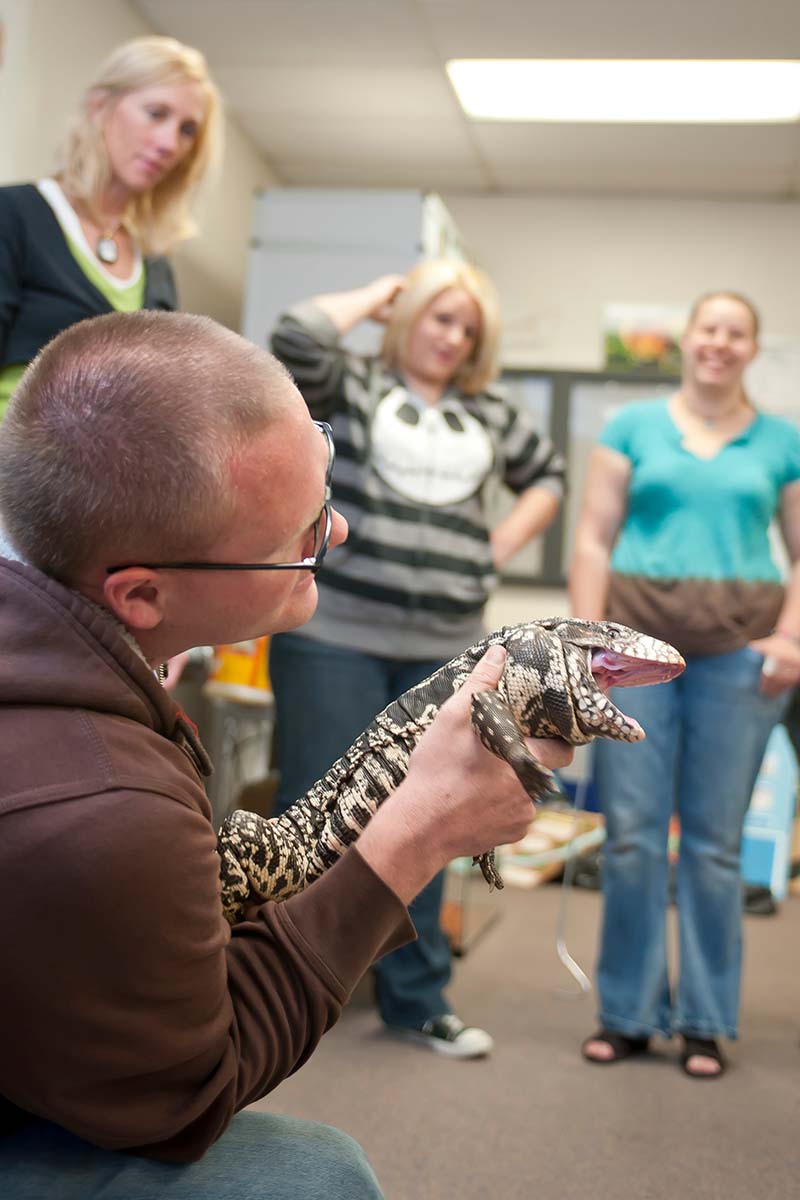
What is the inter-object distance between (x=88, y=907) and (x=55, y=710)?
0.44 ft

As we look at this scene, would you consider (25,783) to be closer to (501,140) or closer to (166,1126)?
(166,1126)

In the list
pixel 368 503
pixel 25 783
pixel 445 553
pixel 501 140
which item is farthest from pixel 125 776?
pixel 501 140

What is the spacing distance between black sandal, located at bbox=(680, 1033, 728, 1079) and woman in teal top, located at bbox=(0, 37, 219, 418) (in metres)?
1.77

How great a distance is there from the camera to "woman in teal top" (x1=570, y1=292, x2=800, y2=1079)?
2.05m

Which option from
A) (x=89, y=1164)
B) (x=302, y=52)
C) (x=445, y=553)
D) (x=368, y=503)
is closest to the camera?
(x=89, y=1164)

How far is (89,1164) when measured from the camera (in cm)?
87

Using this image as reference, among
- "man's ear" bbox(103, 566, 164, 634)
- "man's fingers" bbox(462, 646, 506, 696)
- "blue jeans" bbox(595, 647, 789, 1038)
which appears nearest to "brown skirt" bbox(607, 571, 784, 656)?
"blue jeans" bbox(595, 647, 789, 1038)

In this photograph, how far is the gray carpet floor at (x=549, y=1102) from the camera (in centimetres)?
144

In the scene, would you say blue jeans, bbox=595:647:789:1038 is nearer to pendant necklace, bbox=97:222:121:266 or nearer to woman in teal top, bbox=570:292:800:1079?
woman in teal top, bbox=570:292:800:1079

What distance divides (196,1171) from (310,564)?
46 cm

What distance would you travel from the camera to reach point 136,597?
0.91m

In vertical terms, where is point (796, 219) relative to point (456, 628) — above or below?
above

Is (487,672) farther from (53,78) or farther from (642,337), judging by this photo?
(642,337)

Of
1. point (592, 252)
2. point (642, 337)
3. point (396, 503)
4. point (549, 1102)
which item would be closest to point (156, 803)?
point (396, 503)
